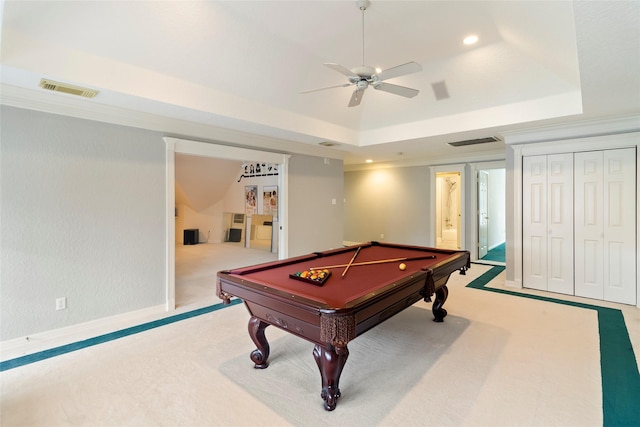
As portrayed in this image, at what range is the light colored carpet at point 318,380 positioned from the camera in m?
1.92

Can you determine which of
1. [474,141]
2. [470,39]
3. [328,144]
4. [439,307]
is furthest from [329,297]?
[474,141]

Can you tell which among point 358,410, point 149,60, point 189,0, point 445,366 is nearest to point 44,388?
point 358,410

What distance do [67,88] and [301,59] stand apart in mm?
2334

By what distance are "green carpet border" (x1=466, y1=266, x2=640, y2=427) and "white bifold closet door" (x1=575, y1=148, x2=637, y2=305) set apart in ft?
1.55

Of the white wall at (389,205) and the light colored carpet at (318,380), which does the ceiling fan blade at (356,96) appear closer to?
the light colored carpet at (318,380)

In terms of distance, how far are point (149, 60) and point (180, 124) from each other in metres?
0.99

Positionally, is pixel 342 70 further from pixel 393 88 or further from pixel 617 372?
pixel 617 372

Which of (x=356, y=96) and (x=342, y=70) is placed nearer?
(x=342, y=70)

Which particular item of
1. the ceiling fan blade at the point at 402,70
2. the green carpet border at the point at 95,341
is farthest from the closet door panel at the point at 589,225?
the green carpet border at the point at 95,341

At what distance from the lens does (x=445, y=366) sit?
2479 millimetres

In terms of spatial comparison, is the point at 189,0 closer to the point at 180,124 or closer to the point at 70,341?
the point at 180,124

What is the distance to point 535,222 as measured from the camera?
4551mm

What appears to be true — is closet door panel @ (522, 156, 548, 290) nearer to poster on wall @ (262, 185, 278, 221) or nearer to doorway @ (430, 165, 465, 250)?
doorway @ (430, 165, 465, 250)

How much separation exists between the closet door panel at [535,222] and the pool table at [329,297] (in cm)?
232
